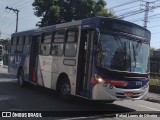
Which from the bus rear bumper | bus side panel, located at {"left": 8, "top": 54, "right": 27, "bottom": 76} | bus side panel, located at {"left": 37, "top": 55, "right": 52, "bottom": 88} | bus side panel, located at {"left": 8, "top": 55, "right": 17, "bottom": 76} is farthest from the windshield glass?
bus side panel, located at {"left": 8, "top": 55, "right": 17, "bottom": 76}

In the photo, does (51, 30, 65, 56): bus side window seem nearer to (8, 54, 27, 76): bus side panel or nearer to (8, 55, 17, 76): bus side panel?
A: (8, 54, 27, 76): bus side panel

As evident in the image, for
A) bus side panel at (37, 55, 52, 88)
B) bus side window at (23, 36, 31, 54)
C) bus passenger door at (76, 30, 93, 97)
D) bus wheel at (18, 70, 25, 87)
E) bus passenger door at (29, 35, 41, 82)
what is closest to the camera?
bus passenger door at (76, 30, 93, 97)

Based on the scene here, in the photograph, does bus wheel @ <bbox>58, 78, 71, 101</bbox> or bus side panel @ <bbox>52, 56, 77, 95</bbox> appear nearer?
bus side panel @ <bbox>52, 56, 77, 95</bbox>

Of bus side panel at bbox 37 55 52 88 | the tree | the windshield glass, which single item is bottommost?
bus side panel at bbox 37 55 52 88

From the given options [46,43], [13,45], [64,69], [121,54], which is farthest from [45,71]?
[13,45]

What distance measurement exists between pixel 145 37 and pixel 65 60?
314 centimetres

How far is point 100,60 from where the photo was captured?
11500mm

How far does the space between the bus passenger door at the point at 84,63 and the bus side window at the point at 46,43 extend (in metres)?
3.12

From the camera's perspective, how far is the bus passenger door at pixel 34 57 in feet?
55.4

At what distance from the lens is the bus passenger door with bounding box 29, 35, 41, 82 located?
664 inches

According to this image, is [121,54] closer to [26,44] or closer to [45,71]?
[45,71]

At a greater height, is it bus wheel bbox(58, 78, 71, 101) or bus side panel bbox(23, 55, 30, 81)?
bus side panel bbox(23, 55, 30, 81)

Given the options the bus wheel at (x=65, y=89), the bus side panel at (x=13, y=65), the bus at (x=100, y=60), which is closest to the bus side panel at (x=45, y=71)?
the bus at (x=100, y=60)

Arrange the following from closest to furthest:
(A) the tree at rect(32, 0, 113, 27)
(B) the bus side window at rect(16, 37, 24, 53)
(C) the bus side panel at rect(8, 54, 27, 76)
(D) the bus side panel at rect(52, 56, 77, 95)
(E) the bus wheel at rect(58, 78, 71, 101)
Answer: (D) the bus side panel at rect(52, 56, 77, 95)
(E) the bus wheel at rect(58, 78, 71, 101)
(C) the bus side panel at rect(8, 54, 27, 76)
(B) the bus side window at rect(16, 37, 24, 53)
(A) the tree at rect(32, 0, 113, 27)
